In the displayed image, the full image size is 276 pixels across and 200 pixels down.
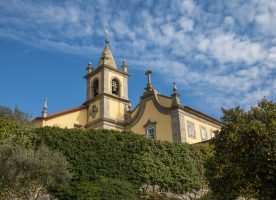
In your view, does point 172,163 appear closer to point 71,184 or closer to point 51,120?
point 71,184

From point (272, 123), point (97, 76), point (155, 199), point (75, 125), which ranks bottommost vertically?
point (155, 199)

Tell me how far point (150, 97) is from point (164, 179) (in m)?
17.4

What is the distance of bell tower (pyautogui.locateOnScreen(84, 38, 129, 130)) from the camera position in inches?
1681

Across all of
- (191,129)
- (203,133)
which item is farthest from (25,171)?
(203,133)

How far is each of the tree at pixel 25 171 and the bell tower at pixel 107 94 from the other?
75.2 ft

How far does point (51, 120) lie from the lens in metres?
41.2

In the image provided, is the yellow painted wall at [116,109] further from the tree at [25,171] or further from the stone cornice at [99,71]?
the tree at [25,171]

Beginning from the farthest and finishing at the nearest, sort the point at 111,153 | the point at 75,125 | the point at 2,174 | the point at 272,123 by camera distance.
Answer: the point at 75,125
the point at 111,153
the point at 2,174
the point at 272,123

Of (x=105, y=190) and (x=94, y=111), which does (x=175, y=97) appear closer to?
(x=94, y=111)

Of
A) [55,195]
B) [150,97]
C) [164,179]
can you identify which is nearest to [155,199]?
[164,179]

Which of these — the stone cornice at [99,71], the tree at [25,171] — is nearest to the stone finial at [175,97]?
the stone cornice at [99,71]

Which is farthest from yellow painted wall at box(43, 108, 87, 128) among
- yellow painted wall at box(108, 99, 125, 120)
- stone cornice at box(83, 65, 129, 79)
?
stone cornice at box(83, 65, 129, 79)

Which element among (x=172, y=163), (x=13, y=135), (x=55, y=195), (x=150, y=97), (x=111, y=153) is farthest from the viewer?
(x=150, y=97)

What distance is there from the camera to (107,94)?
43.8 metres
